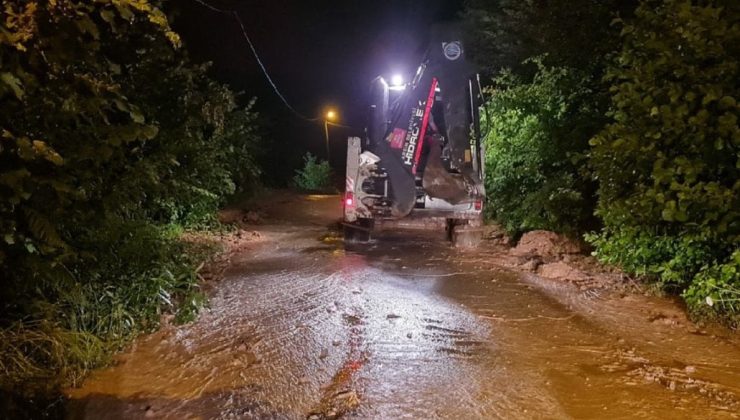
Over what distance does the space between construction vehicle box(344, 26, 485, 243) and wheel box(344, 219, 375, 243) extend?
0.41 feet

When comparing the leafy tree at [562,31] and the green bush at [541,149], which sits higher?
the leafy tree at [562,31]

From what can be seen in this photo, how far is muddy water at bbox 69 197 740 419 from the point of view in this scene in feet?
12.5

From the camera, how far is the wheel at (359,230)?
31.6 ft

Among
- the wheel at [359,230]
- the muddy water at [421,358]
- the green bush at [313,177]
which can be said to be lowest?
the muddy water at [421,358]

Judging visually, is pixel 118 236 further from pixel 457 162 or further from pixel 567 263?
pixel 567 263

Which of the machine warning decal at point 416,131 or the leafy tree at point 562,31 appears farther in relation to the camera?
the machine warning decal at point 416,131


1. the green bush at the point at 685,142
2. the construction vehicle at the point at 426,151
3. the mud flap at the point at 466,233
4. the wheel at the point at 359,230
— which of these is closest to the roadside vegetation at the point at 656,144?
the green bush at the point at 685,142

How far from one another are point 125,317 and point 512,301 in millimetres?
4474

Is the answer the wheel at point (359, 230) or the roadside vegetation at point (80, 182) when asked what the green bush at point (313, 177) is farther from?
the roadside vegetation at point (80, 182)

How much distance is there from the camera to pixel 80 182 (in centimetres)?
421

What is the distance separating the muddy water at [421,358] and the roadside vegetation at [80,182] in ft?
1.48

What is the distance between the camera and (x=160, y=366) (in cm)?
447

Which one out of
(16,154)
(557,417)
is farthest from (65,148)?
(557,417)

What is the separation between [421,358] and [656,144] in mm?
3326
